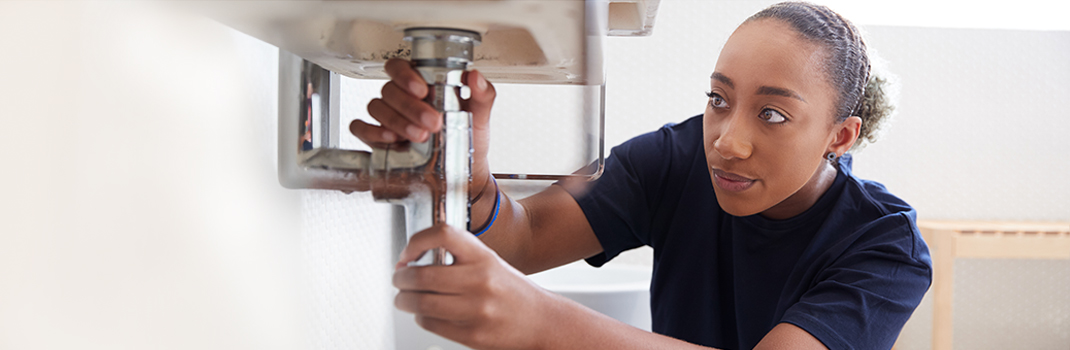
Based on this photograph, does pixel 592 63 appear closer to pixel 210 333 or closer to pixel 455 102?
pixel 455 102

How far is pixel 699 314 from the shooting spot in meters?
0.86

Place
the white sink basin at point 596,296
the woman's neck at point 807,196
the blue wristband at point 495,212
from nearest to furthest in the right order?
1. the white sink basin at point 596,296
2. the blue wristband at point 495,212
3. the woman's neck at point 807,196

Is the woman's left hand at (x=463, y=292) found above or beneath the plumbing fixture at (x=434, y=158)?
beneath

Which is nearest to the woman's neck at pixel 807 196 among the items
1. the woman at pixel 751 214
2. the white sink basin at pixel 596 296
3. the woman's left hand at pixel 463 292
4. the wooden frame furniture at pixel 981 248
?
the woman at pixel 751 214

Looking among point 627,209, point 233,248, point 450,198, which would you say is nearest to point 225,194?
point 233,248

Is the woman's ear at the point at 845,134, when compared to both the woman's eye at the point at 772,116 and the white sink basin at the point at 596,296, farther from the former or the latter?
the white sink basin at the point at 596,296

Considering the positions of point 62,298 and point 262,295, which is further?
point 262,295

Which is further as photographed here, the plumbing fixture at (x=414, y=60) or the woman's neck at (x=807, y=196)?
the woman's neck at (x=807, y=196)

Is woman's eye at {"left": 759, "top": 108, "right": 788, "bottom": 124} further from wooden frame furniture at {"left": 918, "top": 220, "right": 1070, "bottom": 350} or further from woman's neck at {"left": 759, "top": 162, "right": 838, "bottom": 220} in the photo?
wooden frame furniture at {"left": 918, "top": 220, "right": 1070, "bottom": 350}

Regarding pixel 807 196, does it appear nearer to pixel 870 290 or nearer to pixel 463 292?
pixel 870 290

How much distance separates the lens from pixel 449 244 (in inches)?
11.7

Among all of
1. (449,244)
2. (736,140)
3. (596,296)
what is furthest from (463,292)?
(596,296)

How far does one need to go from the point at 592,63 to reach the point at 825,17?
46 cm

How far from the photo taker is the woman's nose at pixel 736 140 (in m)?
0.67
